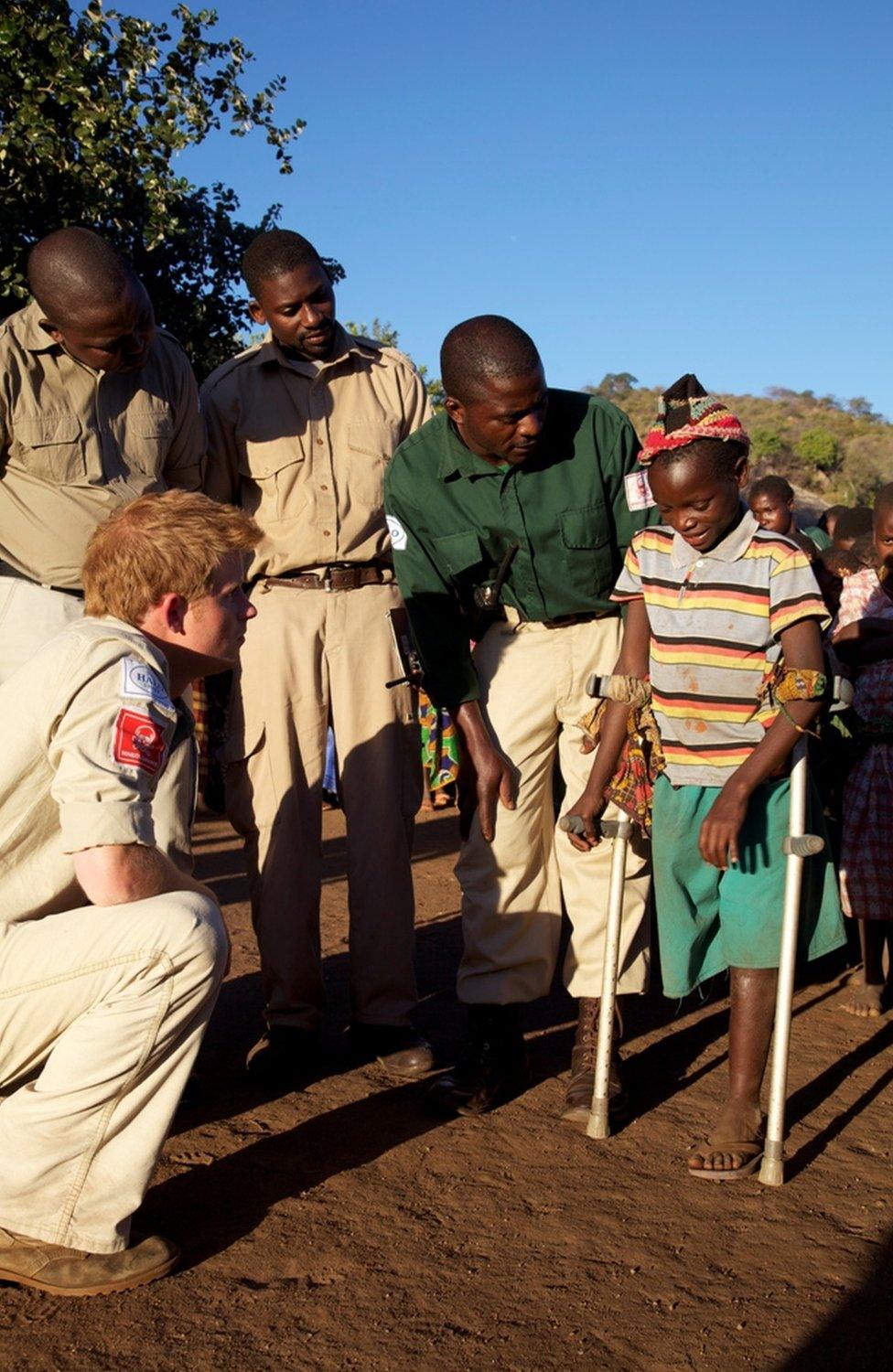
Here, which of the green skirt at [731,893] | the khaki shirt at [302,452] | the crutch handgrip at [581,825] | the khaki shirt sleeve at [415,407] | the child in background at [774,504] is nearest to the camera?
the green skirt at [731,893]

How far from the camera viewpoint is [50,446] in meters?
3.99

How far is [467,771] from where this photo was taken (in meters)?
4.18

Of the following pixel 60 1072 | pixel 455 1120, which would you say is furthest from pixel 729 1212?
pixel 60 1072

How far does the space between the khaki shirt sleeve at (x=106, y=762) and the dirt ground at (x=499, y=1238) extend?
98 cm

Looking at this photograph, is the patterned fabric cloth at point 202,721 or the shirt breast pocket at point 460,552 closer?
the shirt breast pocket at point 460,552

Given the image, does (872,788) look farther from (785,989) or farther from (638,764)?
(785,989)

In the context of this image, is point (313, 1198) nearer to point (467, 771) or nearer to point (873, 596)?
point (467, 771)

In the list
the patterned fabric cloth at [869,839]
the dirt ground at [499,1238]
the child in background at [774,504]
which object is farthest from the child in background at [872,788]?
the child in background at [774,504]

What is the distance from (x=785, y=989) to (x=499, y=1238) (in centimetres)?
90

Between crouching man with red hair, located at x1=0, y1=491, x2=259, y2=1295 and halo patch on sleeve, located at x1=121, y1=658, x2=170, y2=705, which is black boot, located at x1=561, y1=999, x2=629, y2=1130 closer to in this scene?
crouching man with red hair, located at x1=0, y1=491, x2=259, y2=1295

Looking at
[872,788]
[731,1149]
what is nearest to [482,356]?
[731,1149]

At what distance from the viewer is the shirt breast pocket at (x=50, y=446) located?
3.96 meters

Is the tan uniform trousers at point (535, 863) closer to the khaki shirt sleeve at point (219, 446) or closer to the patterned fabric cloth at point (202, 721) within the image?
the khaki shirt sleeve at point (219, 446)

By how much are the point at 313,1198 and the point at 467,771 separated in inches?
52.1
